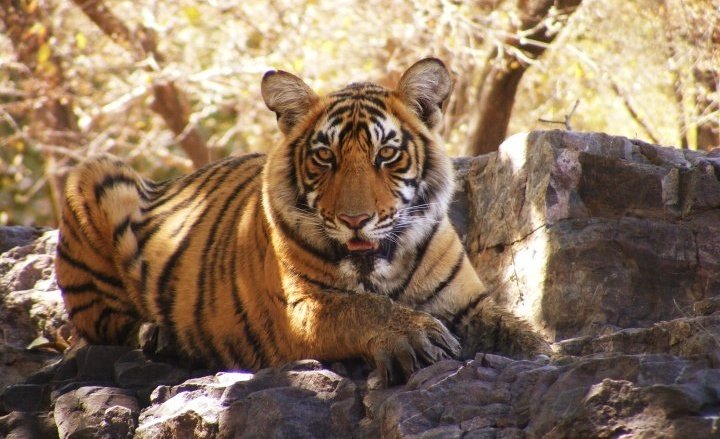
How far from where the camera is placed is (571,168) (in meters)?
4.93

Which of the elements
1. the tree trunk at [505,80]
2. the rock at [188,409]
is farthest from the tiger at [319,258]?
the tree trunk at [505,80]

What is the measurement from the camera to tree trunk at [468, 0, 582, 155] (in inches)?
311

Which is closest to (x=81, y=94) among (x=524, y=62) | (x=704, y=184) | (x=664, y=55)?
(x=524, y=62)

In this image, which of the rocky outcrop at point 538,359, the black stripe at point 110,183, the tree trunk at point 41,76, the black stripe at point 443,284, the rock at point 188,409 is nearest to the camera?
the rocky outcrop at point 538,359

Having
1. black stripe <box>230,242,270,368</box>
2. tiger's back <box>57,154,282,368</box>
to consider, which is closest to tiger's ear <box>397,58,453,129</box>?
tiger's back <box>57,154,282,368</box>

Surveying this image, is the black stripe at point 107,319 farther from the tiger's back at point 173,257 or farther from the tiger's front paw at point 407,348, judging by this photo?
the tiger's front paw at point 407,348

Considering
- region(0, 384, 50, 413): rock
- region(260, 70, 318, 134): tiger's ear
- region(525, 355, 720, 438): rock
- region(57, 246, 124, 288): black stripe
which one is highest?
region(260, 70, 318, 134): tiger's ear

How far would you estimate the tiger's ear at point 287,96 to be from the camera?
168 inches

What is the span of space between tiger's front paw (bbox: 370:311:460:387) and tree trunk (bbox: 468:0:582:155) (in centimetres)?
453

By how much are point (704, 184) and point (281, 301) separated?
220cm

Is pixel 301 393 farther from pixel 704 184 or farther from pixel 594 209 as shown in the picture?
pixel 704 184

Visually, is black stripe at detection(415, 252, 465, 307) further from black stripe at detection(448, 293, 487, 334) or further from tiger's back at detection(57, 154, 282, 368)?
tiger's back at detection(57, 154, 282, 368)

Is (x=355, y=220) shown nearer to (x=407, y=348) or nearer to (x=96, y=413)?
(x=407, y=348)

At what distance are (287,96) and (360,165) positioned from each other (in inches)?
24.5
